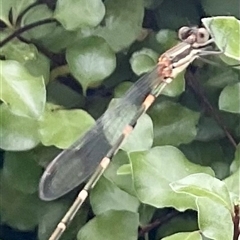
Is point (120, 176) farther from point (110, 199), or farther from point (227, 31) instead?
point (227, 31)

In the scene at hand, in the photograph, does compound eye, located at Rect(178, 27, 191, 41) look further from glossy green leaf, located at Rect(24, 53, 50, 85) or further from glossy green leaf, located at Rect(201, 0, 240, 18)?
glossy green leaf, located at Rect(24, 53, 50, 85)

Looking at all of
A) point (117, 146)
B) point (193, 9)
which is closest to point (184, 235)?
point (117, 146)

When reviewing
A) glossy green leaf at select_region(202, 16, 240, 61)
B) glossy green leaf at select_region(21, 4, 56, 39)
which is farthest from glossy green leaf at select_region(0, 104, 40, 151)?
glossy green leaf at select_region(202, 16, 240, 61)

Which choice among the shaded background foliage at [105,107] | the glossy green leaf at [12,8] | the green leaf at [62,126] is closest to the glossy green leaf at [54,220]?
the shaded background foliage at [105,107]

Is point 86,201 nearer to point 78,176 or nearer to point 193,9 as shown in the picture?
point 78,176

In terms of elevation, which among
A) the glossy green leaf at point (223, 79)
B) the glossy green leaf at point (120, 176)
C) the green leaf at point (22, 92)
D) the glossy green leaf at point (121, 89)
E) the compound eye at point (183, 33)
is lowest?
the glossy green leaf at point (120, 176)

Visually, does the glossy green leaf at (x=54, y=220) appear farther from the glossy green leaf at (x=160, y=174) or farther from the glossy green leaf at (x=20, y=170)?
the glossy green leaf at (x=160, y=174)
